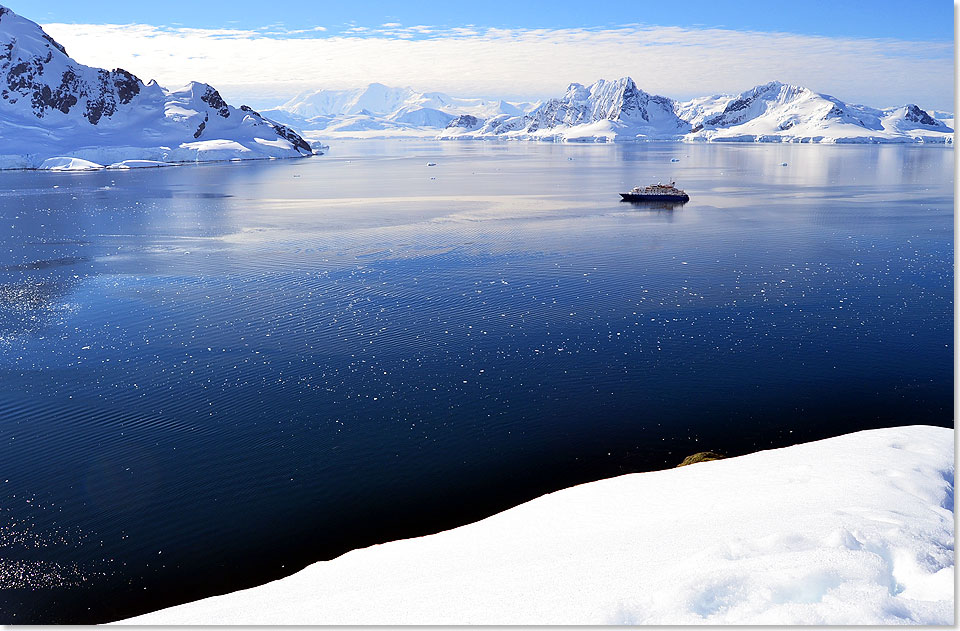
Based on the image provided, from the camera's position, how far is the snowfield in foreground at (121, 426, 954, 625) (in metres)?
12.4

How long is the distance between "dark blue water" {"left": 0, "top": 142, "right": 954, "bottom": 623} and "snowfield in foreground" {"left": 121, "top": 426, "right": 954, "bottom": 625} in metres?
3.88

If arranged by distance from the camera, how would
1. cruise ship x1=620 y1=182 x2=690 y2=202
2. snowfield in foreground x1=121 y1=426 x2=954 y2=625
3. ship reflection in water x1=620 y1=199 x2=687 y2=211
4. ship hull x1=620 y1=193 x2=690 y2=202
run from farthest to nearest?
cruise ship x1=620 y1=182 x2=690 y2=202
ship hull x1=620 y1=193 x2=690 y2=202
ship reflection in water x1=620 y1=199 x2=687 y2=211
snowfield in foreground x1=121 y1=426 x2=954 y2=625

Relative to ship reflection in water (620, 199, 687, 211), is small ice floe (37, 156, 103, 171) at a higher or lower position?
higher

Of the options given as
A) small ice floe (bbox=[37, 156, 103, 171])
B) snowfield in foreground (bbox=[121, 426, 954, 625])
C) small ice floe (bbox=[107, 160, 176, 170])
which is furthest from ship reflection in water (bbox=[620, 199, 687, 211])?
small ice floe (bbox=[37, 156, 103, 171])

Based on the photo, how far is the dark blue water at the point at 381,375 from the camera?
22062 millimetres

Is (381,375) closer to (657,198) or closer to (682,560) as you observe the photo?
(682,560)

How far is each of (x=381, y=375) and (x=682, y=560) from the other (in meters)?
21.5

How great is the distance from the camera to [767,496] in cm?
1856

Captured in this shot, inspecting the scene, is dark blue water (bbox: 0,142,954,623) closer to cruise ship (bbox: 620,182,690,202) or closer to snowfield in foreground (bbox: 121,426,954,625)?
snowfield in foreground (bbox: 121,426,954,625)

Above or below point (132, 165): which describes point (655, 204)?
below

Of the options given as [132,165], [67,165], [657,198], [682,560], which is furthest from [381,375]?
[132,165]

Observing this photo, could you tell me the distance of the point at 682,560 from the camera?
1439 centimetres

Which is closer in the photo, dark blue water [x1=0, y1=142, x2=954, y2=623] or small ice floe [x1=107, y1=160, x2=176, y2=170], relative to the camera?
dark blue water [x1=0, y1=142, x2=954, y2=623]

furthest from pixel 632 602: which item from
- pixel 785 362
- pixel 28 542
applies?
pixel 785 362
